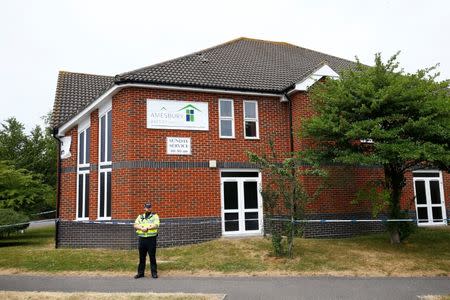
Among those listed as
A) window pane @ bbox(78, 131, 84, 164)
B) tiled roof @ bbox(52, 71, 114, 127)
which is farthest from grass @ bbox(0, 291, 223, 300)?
tiled roof @ bbox(52, 71, 114, 127)

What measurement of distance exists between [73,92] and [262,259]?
11.9 metres

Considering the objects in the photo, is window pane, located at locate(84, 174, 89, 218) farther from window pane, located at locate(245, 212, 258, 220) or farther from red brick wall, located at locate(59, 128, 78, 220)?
window pane, located at locate(245, 212, 258, 220)

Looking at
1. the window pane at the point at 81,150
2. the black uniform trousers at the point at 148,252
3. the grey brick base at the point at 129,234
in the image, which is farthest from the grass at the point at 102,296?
the window pane at the point at 81,150

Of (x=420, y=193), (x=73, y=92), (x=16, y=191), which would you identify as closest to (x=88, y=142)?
(x=73, y=92)

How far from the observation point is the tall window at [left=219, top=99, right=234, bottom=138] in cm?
1480

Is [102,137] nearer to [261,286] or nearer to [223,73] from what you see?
[223,73]

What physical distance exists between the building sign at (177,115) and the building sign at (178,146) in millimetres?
418

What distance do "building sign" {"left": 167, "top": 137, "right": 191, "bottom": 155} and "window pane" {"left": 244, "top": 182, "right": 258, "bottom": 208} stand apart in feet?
8.29

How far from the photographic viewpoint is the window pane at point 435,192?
17.7 metres

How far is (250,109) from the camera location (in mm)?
15344

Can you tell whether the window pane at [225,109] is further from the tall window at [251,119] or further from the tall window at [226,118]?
the tall window at [251,119]

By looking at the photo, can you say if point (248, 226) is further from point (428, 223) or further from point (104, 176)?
point (428, 223)

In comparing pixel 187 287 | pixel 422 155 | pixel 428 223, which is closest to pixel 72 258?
pixel 187 287

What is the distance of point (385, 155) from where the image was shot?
36.3 feet
